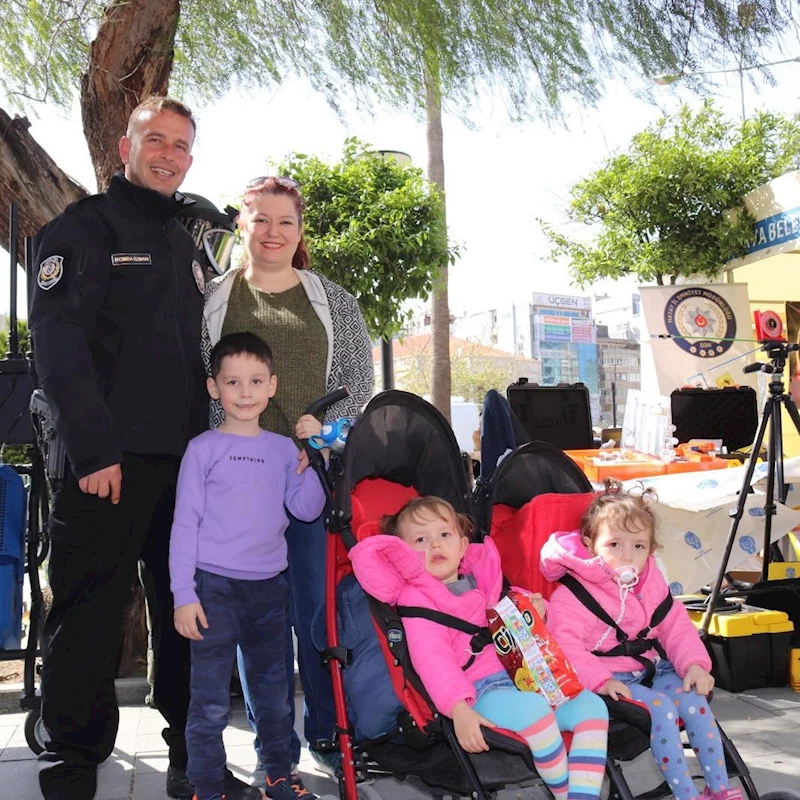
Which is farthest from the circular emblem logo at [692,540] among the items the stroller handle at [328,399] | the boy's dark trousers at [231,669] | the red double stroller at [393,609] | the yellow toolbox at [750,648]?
the stroller handle at [328,399]

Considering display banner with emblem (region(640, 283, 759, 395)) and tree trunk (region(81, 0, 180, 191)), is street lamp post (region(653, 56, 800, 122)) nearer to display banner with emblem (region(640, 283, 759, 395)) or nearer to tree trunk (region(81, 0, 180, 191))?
tree trunk (region(81, 0, 180, 191))

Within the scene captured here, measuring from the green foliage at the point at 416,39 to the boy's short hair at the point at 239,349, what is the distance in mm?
1725

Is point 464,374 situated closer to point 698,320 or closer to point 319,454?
point 698,320

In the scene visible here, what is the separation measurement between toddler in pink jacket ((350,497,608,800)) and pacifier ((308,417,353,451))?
28cm

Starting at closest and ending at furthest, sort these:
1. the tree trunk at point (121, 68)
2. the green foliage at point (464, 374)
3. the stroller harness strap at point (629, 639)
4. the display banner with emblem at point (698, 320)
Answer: the stroller harness strap at point (629, 639), the tree trunk at point (121, 68), the display banner with emblem at point (698, 320), the green foliage at point (464, 374)

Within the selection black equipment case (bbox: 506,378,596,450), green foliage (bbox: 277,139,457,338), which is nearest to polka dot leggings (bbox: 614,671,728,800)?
black equipment case (bbox: 506,378,596,450)

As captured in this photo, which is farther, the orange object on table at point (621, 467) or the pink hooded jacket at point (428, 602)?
the orange object on table at point (621, 467)

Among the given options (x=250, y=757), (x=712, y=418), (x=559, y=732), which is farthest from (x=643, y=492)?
(x=712, y=418)

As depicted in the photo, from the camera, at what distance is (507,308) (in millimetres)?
67750

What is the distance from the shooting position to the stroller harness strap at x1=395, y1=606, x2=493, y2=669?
2.32 meters

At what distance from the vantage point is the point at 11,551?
9.91 ft

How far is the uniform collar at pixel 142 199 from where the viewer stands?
267 centimetres

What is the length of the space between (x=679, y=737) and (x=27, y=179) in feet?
11.3

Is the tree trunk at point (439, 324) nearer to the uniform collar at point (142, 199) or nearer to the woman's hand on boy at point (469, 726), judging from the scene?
the uniform collar at point (142, 199)
